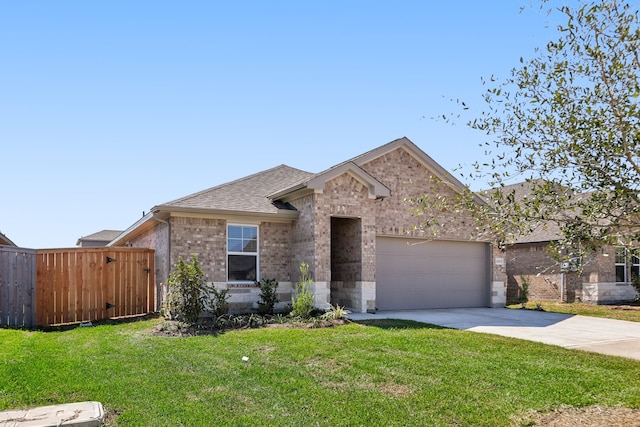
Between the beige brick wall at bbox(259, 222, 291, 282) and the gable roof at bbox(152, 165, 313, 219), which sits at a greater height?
the gable roof at bbox(152, 165, 313, 219)

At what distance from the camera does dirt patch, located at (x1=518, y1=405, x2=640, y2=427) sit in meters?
5.66

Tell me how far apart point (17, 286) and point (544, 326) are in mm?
13975

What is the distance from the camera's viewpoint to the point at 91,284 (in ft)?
46.1

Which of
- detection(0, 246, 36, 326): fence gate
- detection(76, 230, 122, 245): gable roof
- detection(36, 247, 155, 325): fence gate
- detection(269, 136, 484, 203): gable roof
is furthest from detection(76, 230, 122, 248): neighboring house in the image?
detection(269, 136, 484, 203): gable roof

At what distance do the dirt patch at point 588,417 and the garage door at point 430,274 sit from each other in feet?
32.8

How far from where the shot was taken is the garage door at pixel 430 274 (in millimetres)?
16266

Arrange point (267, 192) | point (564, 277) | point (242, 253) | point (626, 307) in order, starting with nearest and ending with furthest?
point (242, 253)
point (267, 192)
point (626, 307)
point (564, 277)

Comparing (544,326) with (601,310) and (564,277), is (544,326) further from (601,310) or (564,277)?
(564,277)

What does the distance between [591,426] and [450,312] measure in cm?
1053

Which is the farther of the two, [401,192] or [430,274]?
[430,274]

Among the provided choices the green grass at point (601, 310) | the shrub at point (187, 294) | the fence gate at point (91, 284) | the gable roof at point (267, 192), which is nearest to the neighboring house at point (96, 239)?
the gable roof at point (267, 192)

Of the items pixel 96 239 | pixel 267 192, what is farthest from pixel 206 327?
pixel 96 239

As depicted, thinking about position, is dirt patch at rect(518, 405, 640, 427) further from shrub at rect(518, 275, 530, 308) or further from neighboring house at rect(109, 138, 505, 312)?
shrub at rect(518, 275, 530, 308)

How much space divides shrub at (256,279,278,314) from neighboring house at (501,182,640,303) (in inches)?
412
